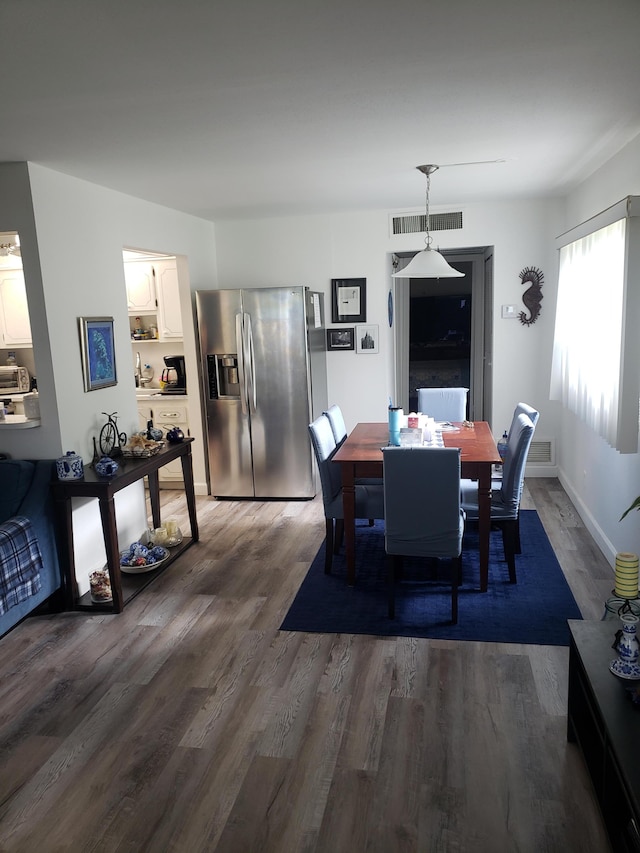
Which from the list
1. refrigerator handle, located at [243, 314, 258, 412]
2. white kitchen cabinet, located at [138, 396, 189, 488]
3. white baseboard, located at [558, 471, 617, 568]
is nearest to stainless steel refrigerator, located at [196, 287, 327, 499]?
refrigerator handle, located at [243, 314, 258, 412]

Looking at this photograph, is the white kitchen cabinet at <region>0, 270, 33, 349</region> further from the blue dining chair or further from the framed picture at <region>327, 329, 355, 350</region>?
the blue dining chair

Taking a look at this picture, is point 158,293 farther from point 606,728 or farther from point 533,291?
point 606,728

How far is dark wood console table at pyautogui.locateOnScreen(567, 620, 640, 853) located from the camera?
1.67 m

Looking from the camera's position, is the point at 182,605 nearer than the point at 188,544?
Yes

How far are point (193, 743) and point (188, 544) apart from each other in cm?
218

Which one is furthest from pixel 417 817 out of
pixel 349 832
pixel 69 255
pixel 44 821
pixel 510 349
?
pixel 510 349

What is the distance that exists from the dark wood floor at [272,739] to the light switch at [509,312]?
2830 mm

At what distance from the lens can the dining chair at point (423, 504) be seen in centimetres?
316

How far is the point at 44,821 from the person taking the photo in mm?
2107

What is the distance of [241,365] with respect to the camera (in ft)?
17.7

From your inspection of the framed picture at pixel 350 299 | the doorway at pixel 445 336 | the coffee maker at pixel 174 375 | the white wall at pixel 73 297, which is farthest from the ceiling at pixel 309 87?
the doorway at pixel 445 336

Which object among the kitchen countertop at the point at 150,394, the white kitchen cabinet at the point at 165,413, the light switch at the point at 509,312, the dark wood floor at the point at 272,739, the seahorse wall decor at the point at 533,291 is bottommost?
the dark wood floor at the point at 272,739

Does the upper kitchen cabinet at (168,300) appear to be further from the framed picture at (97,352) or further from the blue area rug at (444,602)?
the blue area rug at (444,602)

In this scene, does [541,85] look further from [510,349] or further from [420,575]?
[510,349]
